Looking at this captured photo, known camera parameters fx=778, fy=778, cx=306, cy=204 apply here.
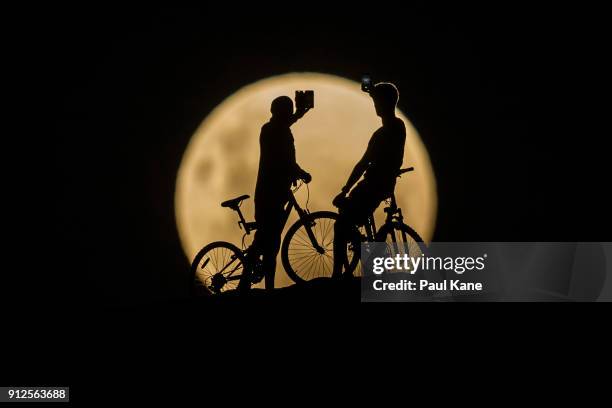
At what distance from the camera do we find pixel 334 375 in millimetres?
7953

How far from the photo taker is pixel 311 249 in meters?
11.1

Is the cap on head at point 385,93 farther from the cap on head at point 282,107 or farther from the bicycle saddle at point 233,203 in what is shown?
the bicycle saddle at point 233,203

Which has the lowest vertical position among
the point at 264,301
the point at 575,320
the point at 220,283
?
the point at 575,320

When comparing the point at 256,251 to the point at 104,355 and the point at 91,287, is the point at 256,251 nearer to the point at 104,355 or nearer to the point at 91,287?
the point at 104,355

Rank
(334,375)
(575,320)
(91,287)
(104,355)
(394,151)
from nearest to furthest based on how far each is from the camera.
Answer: (334,375) < (104,355) < (575,320) < (394,151) < (91,287)

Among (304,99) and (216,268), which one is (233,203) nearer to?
(216,268)

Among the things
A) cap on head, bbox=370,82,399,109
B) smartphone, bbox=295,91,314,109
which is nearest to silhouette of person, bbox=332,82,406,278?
cap on head, bbox=370,82,399,109

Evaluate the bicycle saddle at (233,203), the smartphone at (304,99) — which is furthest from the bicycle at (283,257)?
the smartphone at (304,99)

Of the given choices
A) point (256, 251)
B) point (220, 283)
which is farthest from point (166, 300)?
point (256, 251)

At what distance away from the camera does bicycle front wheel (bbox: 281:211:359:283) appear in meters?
10.9

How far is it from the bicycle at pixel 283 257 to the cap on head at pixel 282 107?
1.05 meters

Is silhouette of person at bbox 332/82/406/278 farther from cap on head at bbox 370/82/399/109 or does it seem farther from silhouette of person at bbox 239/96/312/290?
silhouette of person at bbox 239/96/312/290

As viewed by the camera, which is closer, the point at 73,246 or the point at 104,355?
the point at 104,355

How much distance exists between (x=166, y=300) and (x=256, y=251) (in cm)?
157
